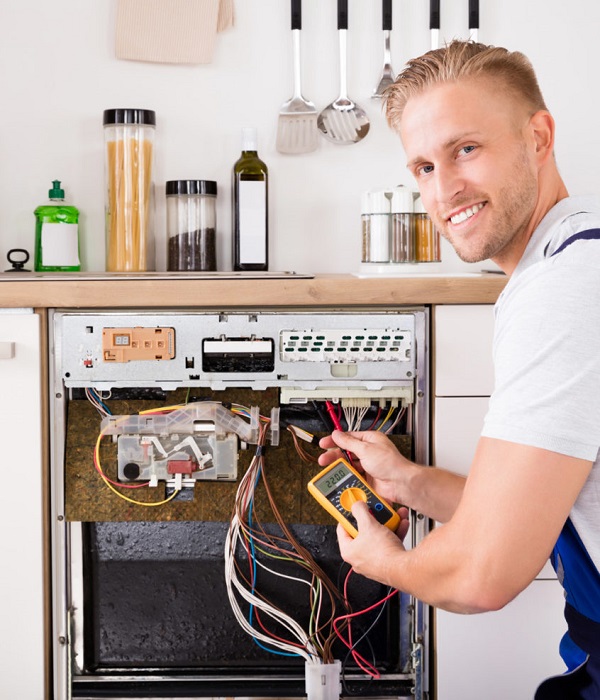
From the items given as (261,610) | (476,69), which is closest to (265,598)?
(261,610)

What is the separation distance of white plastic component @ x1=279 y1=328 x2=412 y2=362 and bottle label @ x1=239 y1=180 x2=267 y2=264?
416 millimetres

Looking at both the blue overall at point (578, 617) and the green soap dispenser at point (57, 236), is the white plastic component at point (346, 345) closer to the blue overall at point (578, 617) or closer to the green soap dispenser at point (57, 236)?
the blue overall at point (578, 617)

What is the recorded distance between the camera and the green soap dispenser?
194 cm

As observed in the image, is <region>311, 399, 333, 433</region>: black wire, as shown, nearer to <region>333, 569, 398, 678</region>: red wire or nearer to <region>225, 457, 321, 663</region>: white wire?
<region>225, 457, 321, 663</region>: white wire

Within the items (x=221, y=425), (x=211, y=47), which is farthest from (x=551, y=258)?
(x=211, y=47)

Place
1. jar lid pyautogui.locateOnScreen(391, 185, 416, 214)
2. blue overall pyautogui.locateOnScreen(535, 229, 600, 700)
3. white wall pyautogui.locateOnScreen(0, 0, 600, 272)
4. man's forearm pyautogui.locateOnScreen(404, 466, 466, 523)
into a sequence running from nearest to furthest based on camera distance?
blue overall pyautogui.locateOnScreen(535, 229, 600, 700) → man's forearm pyautogui.locateOnScreen(404, 466, 466, 523) → jar lid pyautogui.locateOnScreen(391, 185, 416, 214) → white wall pyautogui.locateOnScreen(0, 0, 600, 272)

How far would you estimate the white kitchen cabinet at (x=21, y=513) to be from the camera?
1568 millimetres

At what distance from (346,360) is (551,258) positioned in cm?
68

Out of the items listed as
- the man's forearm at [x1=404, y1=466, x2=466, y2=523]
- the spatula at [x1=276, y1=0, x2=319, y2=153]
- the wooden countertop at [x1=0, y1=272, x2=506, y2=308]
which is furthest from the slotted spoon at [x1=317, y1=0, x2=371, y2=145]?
the man's forearm at [x1=404, y1=466, x2=466, y2=523]

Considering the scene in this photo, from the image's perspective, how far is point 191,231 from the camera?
1.96 meters

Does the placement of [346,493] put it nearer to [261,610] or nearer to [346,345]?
[346,345]

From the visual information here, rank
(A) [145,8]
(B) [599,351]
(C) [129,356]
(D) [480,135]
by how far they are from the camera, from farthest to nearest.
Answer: (A) [145,8], (C) [129,356], (D) [480,135], (B) [599,351]

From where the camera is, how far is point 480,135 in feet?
3.47

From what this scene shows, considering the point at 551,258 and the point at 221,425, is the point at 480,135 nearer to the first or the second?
the point at 551,258
